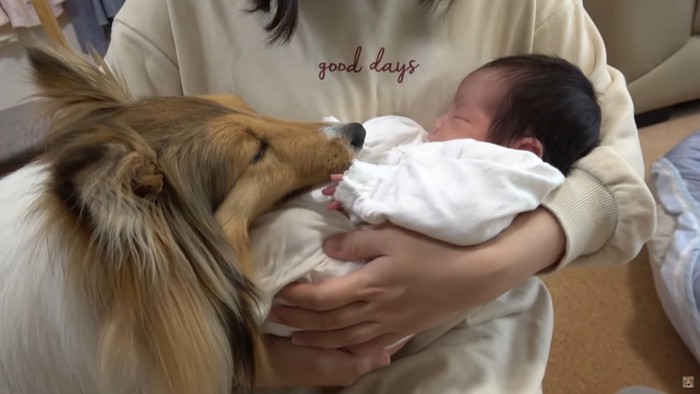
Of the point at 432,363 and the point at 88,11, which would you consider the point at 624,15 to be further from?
the point at 88,11

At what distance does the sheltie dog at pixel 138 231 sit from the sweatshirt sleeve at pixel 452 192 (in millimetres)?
69

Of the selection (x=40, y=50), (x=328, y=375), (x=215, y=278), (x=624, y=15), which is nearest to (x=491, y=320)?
(x=328, y=375)

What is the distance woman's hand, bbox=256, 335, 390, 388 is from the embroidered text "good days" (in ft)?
1.66

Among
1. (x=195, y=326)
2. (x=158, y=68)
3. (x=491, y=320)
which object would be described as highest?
(x=158, y=68)

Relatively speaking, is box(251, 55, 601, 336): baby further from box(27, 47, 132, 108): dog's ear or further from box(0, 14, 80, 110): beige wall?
box(0, 14, 80, 110): beige wall

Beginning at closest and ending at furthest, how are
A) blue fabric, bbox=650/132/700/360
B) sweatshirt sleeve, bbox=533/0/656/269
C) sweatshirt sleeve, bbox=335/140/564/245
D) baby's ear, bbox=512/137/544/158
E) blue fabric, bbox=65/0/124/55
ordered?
sweatshirt sleeve, bbox=335/140/564/245, sweatshirt sleeve, bbox=533/0/656/269, baby's ear, bbox=512/137/544/158, blue fabric, bbox=650/132/700/360, blue fabric, bbox=65/0/124/55

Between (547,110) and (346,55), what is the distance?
395 mm

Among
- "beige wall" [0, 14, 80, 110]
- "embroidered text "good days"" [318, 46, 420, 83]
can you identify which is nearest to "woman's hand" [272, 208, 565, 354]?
"embroidered text "good days"" [318, 46, 420, 83]

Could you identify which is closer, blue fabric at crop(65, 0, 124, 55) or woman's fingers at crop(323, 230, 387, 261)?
woman's fingers at crop(323, 230, 387, 261)

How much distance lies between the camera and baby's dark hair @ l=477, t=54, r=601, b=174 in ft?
3.92

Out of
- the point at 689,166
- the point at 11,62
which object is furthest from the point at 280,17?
the point at 11,62

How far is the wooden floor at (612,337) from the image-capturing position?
6.00 ft

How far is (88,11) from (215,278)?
3.00 metres

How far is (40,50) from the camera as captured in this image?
0.99 meters
